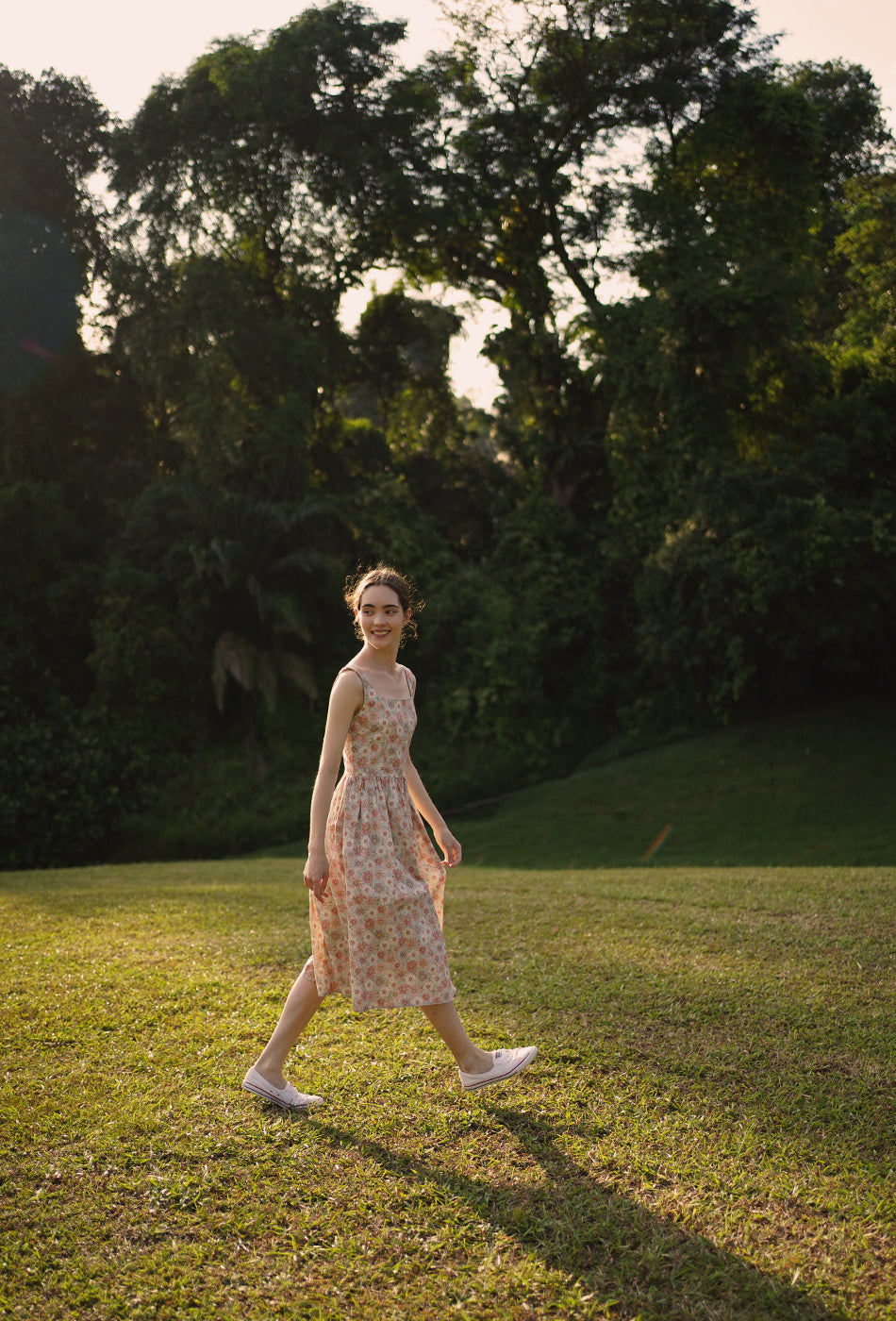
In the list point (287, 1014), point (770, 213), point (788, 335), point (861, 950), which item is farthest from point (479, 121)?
point (287, 1014)

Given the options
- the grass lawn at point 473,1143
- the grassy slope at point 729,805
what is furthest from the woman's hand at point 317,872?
the grassy slope at point 729,805

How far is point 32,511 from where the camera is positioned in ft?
63.0

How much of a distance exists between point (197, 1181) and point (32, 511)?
59.1 feet

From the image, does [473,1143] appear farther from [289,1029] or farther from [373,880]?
[373,880]

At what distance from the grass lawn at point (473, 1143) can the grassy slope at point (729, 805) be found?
8270 mm

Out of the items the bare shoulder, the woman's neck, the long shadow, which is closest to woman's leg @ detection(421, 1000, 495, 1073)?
the long shadow

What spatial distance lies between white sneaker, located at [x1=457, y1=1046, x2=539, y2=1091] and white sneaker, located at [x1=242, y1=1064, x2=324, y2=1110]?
60 cm

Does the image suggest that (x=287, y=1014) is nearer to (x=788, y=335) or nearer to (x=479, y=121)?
(x=788, y=335)

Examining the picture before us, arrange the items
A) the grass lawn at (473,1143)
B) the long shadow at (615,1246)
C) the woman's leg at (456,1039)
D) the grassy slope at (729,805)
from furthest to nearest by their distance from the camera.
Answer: the grassy slope at (729,805)
the woman's leg at (456,1039)
the grass lawn at (473,1143)
the long shadow at (615,1246)

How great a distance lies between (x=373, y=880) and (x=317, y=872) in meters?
0.22

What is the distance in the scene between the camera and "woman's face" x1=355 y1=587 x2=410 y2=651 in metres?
3.90

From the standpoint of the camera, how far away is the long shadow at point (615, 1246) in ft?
8.63

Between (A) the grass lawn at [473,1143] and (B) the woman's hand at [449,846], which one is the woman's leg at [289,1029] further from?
(B) the woman's hand at [449,846]

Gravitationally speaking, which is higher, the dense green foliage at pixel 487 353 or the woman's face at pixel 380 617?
the dense green foliage at pixel 487 353
